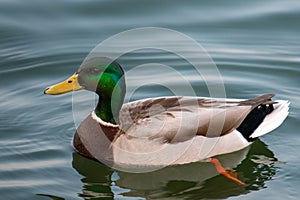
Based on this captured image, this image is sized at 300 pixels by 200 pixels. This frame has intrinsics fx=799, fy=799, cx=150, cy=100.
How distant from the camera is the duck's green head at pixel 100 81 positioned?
23.0 feet

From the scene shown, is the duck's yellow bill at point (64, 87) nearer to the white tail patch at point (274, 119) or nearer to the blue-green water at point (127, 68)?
the blue-green water at point (127, 68)

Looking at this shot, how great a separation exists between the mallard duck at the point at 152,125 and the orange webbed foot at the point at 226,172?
0.08 metres

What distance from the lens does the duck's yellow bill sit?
7.00m

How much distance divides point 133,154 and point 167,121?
0.41m

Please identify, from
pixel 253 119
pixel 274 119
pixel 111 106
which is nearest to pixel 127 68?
pixel 111 106

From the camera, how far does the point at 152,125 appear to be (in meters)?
6.90

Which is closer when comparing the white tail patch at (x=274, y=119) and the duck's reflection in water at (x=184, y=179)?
the duck's reflection in water at (x=184, y=179)

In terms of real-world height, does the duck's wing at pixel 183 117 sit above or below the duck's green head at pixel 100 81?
below

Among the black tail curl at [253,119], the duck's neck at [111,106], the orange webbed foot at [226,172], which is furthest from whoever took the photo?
the black tail curl at [253,119]

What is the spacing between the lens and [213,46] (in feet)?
30.3

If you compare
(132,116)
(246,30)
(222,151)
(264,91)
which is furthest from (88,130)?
(246,30)

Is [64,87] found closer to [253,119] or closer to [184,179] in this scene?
[184,179]

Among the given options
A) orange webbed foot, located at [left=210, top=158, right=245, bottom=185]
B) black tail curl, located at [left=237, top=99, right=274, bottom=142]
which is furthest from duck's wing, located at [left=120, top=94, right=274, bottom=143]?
orange webbed foot, located at [left=210, top=158, right=245, bottom=185]

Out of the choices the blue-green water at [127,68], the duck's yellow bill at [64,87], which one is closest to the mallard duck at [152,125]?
the duck's yellow bill at [64,87]
